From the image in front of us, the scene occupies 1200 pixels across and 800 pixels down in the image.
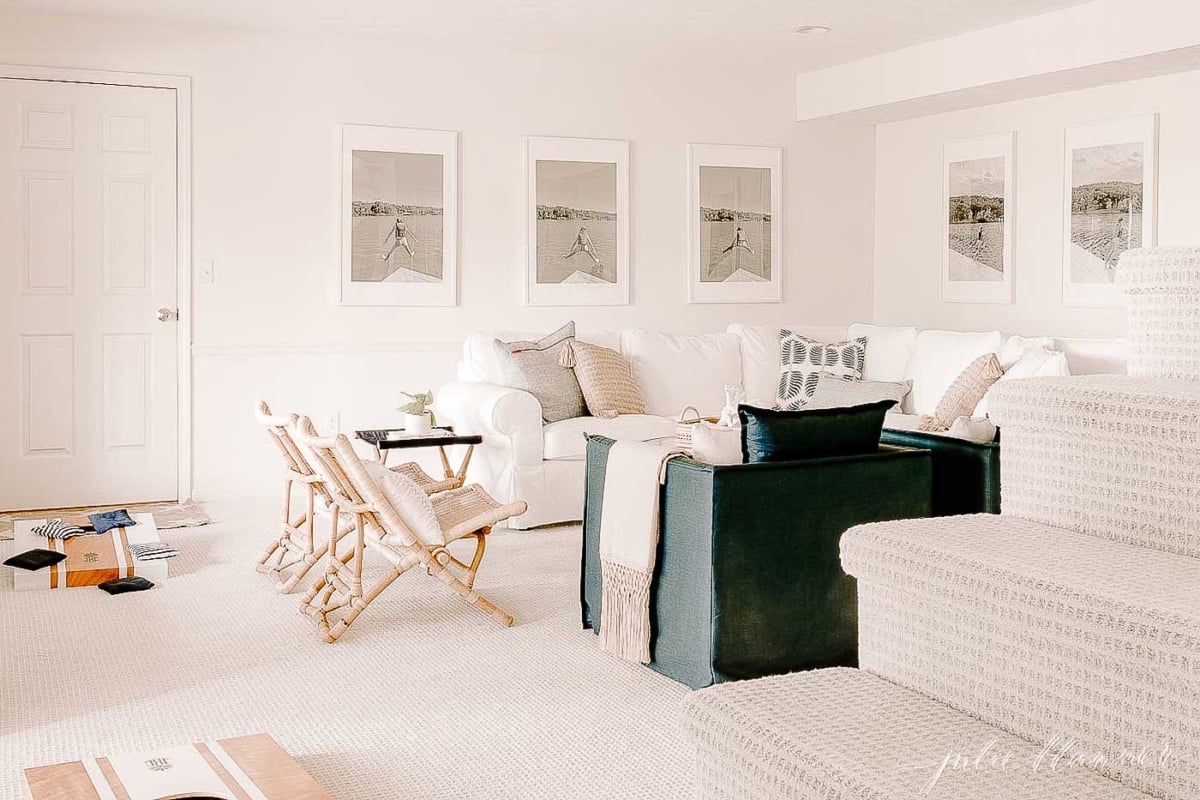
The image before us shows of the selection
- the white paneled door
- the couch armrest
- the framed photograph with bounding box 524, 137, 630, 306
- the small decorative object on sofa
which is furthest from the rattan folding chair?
the framed photograph with bounding box 524, 137, 630, 306

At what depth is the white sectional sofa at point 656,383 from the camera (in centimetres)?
583

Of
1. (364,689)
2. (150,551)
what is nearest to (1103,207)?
(364,689)

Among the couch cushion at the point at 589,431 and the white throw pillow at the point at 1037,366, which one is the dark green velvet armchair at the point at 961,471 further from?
the couch cushion at the point at 589,431

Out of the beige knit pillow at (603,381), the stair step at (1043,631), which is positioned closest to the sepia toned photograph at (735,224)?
the beige knit pillow at (603,381)

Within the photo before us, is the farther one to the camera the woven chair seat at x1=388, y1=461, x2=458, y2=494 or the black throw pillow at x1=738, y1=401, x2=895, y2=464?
the woven chair seat at x1=388, y1=461, x2=458, y2=494

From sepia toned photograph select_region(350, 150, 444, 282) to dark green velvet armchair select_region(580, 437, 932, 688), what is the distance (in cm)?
380

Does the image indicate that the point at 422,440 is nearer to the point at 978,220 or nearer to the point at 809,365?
the point at 809,365

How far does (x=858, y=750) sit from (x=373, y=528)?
2.81 m

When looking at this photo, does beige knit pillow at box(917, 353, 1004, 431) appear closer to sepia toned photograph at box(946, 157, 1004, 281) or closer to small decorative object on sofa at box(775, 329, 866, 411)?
small decorative object on sofa at box(775, 329, 866, 411)

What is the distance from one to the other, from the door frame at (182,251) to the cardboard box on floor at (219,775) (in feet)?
13.0

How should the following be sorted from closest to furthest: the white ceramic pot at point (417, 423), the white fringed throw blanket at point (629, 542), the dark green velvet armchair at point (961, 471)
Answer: the white fringed throw blanket at point (629, 542), the dark green velvet armchair at point (961, 471), the white ceramic pot at point (417, 423)

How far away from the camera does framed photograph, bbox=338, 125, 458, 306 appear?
22.3ft

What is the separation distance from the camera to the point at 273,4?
5938mm

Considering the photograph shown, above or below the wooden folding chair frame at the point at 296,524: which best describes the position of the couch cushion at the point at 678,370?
above
